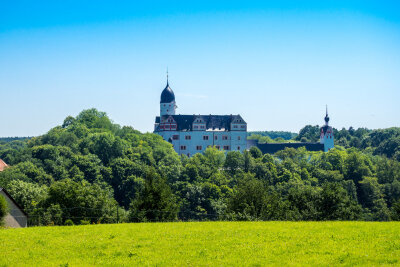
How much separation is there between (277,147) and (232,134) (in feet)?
58.3

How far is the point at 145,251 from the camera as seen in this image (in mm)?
17484

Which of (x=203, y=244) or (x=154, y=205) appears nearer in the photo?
(x=203, y=244)

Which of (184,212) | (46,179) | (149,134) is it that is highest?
(149,134)

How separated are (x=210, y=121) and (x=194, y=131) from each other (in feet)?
17.1

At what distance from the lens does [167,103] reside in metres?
106

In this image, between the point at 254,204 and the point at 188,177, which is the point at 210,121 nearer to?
the point at 188,177

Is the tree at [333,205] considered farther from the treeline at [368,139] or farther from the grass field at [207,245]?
the treeline at [368,139]

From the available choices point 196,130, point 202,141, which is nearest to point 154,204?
point 202,141

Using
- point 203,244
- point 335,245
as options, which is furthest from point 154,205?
point 335,245

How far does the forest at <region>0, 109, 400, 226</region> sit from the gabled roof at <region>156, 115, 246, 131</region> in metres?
6.30

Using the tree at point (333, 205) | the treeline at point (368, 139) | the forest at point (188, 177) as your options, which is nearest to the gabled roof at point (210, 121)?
the forest at point (188, 177)

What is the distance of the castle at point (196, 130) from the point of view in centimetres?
10394

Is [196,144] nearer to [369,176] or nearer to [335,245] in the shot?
[369,176]

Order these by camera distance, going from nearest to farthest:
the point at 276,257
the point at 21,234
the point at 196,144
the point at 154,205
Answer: the point at 276,257 → the point at 21,234 → the point at 154,205 → the point at 196,144
